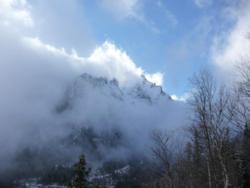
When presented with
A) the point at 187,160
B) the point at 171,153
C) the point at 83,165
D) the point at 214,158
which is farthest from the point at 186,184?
the point at 214,158

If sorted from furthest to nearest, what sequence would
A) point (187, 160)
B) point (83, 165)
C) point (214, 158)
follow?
1. point (187, 160)
2. point (83, 165)
3. point (214, 158)

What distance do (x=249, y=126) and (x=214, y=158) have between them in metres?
5.70

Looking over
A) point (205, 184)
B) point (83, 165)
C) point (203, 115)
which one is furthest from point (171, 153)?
point (203, 115)

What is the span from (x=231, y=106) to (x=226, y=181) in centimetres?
475

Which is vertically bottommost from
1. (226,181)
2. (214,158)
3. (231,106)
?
(226,181)

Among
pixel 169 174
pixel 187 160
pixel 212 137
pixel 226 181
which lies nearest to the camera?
pixel 226 181

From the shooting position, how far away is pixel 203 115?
84.9ft

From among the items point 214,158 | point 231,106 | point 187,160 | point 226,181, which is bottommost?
point 226,181

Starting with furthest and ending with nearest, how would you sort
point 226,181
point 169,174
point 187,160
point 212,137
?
1. point 187,160
2. point 169,174
3. point 212,137
4. point 226,181

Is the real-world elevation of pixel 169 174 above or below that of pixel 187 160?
below

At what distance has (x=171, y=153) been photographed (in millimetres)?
39219

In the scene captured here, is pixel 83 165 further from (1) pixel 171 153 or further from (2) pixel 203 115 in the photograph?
(2) pixel 203 115

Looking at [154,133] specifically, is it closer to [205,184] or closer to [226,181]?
[205,184]

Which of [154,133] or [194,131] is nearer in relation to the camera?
[194,131]
